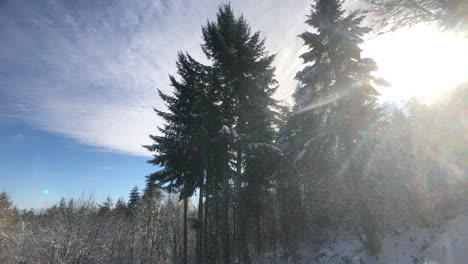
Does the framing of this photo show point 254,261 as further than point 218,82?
Yes

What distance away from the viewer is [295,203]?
59.3 ft

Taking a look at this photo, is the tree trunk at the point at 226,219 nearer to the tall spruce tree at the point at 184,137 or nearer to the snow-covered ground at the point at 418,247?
the tall spruce tree at the point at 184,137

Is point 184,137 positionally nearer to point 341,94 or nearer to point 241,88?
point 241,88

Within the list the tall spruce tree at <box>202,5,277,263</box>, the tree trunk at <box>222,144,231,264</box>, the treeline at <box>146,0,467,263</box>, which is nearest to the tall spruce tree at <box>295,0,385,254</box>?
the treeline at <box>146,0,467,263</box>

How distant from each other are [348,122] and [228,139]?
20.9 feet

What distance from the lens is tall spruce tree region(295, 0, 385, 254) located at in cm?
1177

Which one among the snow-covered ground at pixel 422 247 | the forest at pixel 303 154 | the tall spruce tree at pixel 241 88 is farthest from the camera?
the tall spruce tree at pixel 241 88

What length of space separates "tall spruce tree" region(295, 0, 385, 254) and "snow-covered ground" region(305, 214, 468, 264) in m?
0.80

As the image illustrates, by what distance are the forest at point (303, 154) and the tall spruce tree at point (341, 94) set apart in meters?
0.06

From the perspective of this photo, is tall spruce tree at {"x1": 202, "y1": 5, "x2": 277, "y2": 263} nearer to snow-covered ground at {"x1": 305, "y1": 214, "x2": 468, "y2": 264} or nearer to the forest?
the forest

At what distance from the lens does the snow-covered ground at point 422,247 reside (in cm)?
856

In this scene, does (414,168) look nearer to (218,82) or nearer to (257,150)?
(257,150)

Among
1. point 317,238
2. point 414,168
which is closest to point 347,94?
point 414,168

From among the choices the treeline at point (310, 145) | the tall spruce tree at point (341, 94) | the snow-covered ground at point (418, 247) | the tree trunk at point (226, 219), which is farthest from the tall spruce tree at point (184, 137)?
the snow-covered ground at point (418, 247)
